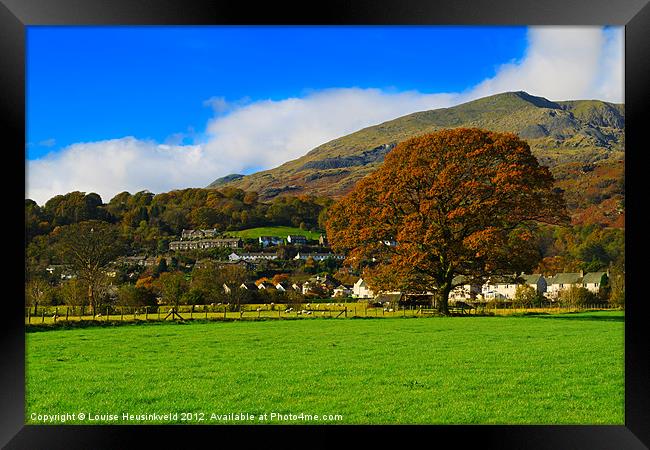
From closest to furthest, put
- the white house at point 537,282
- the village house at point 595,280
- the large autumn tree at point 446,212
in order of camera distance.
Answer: the large autumn tree at point 446,212
the village house at point 595,280
the white house at point 537,282

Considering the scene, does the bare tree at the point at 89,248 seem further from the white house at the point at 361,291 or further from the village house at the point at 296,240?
the white house at the point at 361,291

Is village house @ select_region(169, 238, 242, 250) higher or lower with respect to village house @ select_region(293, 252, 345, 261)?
higher

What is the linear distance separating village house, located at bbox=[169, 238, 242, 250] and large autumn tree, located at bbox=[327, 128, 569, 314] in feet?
7.10

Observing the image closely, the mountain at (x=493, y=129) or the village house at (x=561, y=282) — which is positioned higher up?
the mountain at (x=493, y=129)

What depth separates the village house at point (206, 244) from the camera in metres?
13.2

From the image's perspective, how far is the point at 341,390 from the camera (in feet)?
18.0

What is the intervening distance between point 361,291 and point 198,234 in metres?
3.99

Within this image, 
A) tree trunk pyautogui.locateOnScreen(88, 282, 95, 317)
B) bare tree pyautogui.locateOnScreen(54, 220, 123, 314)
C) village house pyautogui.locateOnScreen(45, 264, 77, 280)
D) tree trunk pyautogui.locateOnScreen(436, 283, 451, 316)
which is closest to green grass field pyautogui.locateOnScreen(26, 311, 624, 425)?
tree trunk pyautogui.locateOnScreen(88, 282, 95, 317)

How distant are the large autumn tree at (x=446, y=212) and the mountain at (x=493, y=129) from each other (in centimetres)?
111

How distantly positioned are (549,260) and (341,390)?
10115mm

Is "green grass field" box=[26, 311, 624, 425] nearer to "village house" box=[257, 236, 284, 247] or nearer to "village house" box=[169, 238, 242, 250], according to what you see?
"village house" box=[257, 236, 284, 247]

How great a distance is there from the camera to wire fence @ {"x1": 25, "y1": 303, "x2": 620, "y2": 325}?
11.0 metres
